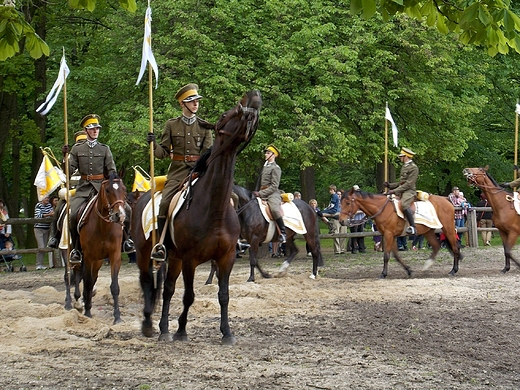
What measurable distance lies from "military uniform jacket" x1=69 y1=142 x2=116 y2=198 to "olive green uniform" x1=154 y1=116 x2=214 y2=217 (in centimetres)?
288

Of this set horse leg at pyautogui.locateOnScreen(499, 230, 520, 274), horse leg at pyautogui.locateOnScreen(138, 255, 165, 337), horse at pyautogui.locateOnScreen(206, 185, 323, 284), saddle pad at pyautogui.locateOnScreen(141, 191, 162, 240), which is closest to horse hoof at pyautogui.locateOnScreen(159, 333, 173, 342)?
horse leg at pyautogui.locateOnScreen(138, 255, 165, 337)

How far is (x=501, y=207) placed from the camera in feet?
69.2

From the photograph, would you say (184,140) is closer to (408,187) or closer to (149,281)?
(149,281)

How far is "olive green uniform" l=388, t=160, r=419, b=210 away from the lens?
69.6ft

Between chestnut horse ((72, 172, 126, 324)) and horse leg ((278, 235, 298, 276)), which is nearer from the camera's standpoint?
chestnut horse ((72, 172, 126, 324))

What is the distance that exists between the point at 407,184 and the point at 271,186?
11.4 ft

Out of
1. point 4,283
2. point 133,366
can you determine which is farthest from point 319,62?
point 133,366

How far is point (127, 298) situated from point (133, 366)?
7.25 metres

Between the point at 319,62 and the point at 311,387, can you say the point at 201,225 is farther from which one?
the point at 319,62

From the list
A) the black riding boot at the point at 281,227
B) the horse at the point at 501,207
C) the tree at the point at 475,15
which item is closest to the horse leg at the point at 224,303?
the tree at the point at 475,15

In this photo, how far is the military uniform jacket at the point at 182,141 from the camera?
11.0m

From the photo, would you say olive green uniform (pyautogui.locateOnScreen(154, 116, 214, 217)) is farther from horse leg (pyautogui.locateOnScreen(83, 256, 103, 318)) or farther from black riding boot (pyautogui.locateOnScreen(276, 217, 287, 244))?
black riding boot (pyautogui.locateOnScreen(276, 217, 287, 244))

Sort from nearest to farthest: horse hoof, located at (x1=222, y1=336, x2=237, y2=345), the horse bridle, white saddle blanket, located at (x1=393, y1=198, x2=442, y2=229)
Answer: horse hoof, located at (x1=222, y1=336, x2=237, y2=345) → the horse bridle → white saddle blanket, located at (x1=393, y1=198, x2=442, y2=229)

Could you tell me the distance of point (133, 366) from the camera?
8.55 m
